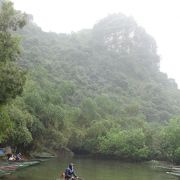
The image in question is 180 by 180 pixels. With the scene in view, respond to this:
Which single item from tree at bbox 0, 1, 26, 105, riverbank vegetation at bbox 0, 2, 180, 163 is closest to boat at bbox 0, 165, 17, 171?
riverbank vegetation at bbox 0, 2, 180, 163

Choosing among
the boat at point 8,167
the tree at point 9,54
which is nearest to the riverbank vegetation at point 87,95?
the tree at point 9,54

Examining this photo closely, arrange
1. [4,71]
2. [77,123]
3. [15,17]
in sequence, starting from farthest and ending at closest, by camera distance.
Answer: [77,123] → [15,17] → [4,71]

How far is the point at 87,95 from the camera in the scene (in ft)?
371

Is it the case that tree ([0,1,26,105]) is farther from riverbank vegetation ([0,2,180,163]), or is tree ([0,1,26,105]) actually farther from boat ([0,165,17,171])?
boat ([0,165,17,171])

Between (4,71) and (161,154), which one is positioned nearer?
(4,71)

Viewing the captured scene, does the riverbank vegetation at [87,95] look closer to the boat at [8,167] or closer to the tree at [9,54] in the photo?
the tree at [9,54]

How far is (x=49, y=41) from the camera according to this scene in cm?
15812

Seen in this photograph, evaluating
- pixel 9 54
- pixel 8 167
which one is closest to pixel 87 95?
pixel 8 167

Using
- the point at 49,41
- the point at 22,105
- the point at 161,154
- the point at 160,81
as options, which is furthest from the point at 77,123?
the point at 160,81

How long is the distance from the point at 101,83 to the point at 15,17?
108722mm

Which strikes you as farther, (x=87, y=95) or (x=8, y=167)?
(x=87, y=95)

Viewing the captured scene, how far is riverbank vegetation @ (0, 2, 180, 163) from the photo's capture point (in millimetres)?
31366

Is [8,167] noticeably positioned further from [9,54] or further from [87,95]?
[87,95]

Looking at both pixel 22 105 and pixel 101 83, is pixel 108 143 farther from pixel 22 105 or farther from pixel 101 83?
pixel 101 83
